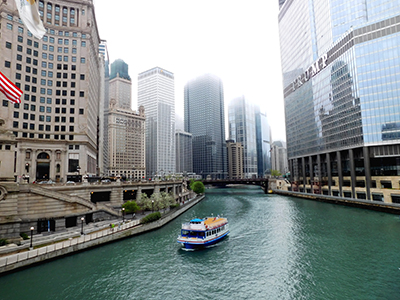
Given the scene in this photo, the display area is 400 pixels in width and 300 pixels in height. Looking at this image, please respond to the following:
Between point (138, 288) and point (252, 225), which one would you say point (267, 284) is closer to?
point (138, 288)

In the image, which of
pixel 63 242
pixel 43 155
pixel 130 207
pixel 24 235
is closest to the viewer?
pixel 63 242

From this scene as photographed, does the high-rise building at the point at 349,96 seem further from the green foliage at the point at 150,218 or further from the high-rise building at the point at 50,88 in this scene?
the high-rise building at the point at 50,88

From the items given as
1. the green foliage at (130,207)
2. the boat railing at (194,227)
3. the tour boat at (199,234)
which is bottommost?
the tour boat at (199,234)

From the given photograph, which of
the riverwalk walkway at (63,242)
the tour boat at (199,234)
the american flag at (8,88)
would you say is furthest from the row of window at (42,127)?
the tour boat at (199,234)

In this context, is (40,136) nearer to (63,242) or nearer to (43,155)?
(43,155)

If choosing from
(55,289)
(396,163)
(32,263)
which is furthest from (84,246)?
(396,163)

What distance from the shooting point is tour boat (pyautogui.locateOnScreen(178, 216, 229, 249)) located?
42.3 metres

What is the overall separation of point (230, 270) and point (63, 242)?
2498 centimetres

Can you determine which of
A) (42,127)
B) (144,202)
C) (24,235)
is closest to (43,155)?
(42,127)

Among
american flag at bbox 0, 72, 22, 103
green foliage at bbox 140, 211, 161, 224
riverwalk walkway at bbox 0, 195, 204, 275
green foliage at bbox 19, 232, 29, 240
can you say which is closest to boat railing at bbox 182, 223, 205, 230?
riverwalk walkway at bbox 0, 195, 204, 275

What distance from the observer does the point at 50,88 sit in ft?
260

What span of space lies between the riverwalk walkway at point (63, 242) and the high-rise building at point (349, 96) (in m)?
80.7

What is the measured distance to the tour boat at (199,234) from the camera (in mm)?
42312

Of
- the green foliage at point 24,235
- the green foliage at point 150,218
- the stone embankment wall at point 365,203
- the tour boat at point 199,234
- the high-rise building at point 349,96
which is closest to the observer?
the green foliage at point 24,235
